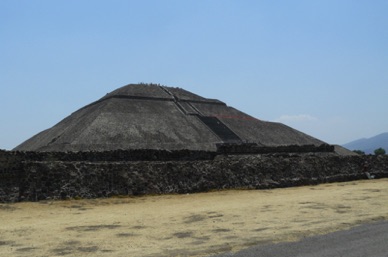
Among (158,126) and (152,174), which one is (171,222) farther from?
(158,126)

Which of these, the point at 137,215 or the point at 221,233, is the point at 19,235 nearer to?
the point at 137,215

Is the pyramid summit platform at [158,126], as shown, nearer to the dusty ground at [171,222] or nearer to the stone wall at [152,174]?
the stone wall at [152,174]

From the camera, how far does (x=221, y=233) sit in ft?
35.6

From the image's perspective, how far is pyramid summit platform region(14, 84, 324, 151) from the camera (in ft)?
120

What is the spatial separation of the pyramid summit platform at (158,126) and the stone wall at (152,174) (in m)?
10.3

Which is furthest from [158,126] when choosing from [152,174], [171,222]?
[171,222]

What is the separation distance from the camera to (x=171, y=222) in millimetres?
13250

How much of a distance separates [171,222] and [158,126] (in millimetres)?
28167

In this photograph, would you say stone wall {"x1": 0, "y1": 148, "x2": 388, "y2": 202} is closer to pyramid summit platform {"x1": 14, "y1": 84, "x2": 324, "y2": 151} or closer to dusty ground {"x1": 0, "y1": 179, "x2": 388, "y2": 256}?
dusty ground {"x1": 0, "y1": 179, "x2": 388, "y2": 256}

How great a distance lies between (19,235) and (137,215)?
452 cm

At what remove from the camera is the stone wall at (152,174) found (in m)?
19.0

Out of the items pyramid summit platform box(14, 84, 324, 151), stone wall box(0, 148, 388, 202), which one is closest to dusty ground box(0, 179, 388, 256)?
stone wall box(0, 148, 388, 202)

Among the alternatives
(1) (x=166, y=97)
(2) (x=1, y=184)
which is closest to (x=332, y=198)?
(2) (x=1, y=184)

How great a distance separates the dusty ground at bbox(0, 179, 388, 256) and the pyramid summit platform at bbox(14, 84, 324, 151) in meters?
17.1
